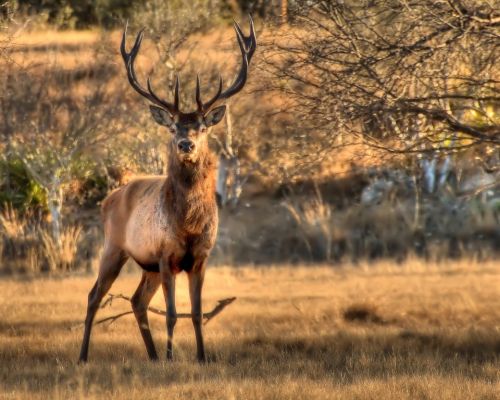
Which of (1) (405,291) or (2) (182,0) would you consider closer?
(1) (405,291)

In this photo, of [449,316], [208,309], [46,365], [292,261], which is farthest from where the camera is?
[292,261]

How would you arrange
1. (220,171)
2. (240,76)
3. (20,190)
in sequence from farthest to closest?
1. (220,171)
2. (20,190)
3. (240,76)

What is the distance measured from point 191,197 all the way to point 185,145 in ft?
2.00

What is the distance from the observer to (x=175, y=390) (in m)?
9.11

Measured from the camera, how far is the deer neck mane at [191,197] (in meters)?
11.4

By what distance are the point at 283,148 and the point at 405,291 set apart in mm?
6506

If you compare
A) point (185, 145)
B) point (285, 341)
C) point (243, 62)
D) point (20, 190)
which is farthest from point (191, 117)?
point (20, 190)

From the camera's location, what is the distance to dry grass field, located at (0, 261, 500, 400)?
9266mm

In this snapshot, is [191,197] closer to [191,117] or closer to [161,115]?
[191,117]

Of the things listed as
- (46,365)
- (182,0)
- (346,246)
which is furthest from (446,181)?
(46,365)

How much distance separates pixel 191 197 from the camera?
11.4 metres

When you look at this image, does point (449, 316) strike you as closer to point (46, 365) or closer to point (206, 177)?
point (206, 177)

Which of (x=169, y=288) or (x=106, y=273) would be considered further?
(x=106, y=273)

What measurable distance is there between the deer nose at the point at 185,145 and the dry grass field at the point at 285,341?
2122 mm
